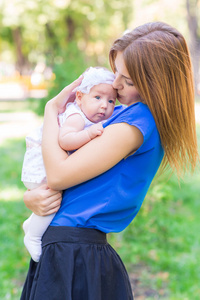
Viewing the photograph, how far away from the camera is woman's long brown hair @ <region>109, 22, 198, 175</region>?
167 centimetres

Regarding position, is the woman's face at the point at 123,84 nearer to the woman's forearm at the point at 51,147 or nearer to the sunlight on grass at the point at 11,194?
the woman's forearm at the point at 51,147

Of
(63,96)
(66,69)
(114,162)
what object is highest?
(63,96)

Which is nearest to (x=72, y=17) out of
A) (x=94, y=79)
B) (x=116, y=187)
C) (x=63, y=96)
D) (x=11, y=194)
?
(x=11, y=194)

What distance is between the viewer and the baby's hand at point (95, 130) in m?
1.65

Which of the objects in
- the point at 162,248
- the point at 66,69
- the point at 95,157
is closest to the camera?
the point at 95,157

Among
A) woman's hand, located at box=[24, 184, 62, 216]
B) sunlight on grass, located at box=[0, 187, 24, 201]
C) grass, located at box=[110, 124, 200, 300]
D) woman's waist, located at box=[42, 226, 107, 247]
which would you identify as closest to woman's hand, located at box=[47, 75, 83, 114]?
woman's hand, located at box=[24, 184, 62, 216]

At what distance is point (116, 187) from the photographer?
1704mm

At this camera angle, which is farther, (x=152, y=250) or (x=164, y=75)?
(x=152, y=250)

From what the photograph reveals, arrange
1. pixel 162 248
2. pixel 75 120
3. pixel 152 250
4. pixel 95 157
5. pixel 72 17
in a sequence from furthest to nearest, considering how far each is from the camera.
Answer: pixel 72 17 < pixel 162 248 < pixel 152 250 < pixel 75 120 < pixel 95 157

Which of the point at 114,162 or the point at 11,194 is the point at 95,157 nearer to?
the point at 114,162

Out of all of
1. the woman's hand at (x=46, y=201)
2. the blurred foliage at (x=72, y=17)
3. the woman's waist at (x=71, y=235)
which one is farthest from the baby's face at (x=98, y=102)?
the blurred foliage at (x=72, y=17)

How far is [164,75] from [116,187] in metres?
0.49

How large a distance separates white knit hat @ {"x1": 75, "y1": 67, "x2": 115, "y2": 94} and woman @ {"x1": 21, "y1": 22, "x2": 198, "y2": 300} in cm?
6

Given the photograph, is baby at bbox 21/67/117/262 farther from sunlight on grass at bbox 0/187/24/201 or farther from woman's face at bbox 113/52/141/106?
sunlight on grass at bbox 0/187/24/201
